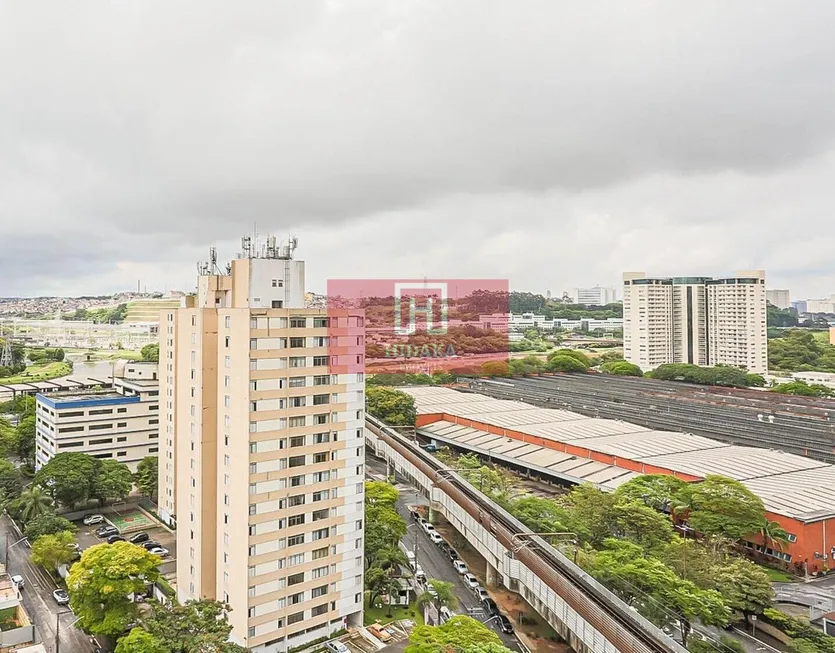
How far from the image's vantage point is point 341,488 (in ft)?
46.6

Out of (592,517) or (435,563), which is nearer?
(592,517)

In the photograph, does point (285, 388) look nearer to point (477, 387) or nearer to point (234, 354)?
point (234, 354)

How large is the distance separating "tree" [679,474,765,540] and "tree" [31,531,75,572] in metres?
18.6

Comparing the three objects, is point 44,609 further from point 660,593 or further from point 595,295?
point 595,295

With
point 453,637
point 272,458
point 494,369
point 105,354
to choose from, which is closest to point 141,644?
point 272,458

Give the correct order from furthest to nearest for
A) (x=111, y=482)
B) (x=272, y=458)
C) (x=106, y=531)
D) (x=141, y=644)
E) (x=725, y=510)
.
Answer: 1. (x=111, y=482)
2. (x=106, y=531)
3. (x=725, y=510)
4. (x=272, y=458)
5. (x=141, y=644)

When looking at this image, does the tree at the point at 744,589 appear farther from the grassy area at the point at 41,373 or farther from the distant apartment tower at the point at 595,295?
the distant apartment tower at the point at 595,295

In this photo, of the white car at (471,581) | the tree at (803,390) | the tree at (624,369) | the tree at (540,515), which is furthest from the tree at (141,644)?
the tree at (624,369)

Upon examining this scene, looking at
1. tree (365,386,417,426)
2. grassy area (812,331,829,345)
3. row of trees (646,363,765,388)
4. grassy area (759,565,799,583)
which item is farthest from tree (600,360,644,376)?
grassy area (759,565,799,583)

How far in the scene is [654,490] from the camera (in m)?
19.2

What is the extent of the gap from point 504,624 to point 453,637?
458 cm

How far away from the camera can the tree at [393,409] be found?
31.6 metres

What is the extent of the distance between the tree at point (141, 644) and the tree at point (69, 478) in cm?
1140

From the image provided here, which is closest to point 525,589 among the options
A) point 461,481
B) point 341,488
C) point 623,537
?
point 623,537
